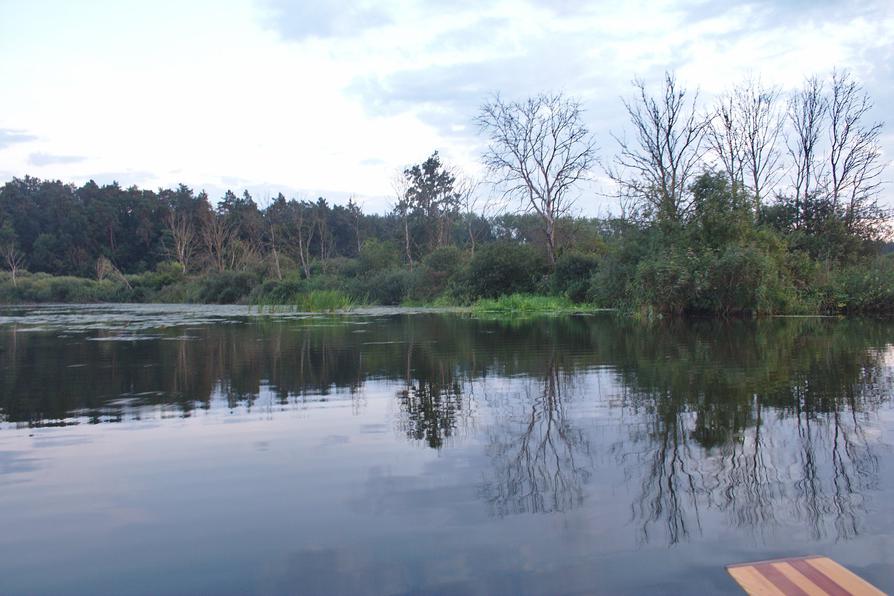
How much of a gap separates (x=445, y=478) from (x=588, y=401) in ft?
9.65

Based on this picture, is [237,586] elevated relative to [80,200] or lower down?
lower down

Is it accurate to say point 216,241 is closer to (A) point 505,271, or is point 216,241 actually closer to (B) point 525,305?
(A) point 505,271

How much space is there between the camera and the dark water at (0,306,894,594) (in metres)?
3.26

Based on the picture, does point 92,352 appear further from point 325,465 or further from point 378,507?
point 378,507

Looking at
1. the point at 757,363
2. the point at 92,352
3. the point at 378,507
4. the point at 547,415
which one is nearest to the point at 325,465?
the point at 378,507

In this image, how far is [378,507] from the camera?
4090mm

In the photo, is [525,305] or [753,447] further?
[525,305]

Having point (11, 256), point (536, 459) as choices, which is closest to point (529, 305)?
point (536, 459)

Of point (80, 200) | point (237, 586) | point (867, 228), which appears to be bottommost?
point (237, 586)

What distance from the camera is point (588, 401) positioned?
7180mm

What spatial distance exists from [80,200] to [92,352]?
277 ft

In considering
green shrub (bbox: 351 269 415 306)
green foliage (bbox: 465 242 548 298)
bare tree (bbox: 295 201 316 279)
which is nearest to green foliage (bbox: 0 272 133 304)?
bare tree (bbox: 295 201 316 279)

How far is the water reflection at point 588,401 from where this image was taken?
418 centimetres

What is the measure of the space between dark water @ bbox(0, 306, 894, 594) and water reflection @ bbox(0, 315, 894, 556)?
1.2 inches
